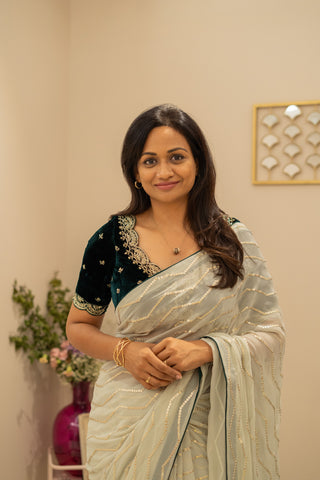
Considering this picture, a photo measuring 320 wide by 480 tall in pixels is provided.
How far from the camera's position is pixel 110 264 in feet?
5.11

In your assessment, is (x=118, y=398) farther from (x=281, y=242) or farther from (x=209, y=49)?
(x=209, y=49)

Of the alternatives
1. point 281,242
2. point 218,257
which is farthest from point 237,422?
point 281,242

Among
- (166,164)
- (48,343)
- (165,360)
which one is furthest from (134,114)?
(165,360)

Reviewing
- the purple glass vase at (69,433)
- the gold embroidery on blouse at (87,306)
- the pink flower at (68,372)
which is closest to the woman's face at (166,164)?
the gold embroidery on blouse at (87,306)

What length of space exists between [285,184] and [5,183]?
1.33m

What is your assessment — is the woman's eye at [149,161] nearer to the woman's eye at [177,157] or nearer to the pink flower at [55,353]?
the woman's eye at [177,157]

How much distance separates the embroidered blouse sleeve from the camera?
156 cm

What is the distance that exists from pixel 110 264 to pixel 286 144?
1439 mm

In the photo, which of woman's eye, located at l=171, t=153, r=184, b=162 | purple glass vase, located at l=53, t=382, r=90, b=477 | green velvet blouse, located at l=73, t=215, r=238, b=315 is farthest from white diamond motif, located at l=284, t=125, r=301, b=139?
purple glass vase, located at l=53, t=382, r=90, b=477

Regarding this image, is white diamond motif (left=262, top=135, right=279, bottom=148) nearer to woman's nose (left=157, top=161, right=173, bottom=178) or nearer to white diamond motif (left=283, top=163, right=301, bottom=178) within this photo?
white diamond motif (left=283, top=163, right=301, bottom=178)

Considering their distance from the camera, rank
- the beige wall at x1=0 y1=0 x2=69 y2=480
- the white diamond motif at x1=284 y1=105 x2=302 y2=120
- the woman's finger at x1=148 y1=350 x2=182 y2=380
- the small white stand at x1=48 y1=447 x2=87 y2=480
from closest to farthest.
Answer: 1. the woman's finger at x1=148 y1=350 x2=182 y2=380
2. the beige wall at x1=0 y1=0 x2=69 y2=480
3. the small white stand at x1=48 y1=447 x2=87 y2=480
4. the white diamond motif at x1=284 y1=105 x2=302 y2=120

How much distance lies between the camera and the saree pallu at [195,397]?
1.36 metres

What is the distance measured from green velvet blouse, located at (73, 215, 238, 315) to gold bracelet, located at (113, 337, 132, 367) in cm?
12

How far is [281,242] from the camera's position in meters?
2.65
